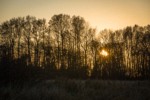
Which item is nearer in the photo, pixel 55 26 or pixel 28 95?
pixel 28 95

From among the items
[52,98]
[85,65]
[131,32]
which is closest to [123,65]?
[131,32]

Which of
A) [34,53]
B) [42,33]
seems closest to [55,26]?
[42,33]

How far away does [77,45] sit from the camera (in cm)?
4869

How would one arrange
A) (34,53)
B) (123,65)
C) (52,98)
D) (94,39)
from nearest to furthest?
(52,98) → (34,53) → (94,39) → (123,65)

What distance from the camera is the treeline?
46.2 meters

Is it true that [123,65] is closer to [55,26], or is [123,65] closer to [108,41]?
[108,41]

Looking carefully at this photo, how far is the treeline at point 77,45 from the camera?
152ft

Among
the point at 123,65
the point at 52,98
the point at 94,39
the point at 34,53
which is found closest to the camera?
the point at 52,98

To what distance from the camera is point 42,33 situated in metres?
47.7

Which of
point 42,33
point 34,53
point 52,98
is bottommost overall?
point 52,98

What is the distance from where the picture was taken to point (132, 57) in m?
57.2

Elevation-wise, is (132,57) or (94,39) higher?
(94,39)

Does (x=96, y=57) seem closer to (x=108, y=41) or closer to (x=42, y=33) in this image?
(x=108, y=41)

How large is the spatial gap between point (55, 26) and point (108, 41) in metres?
14.0
